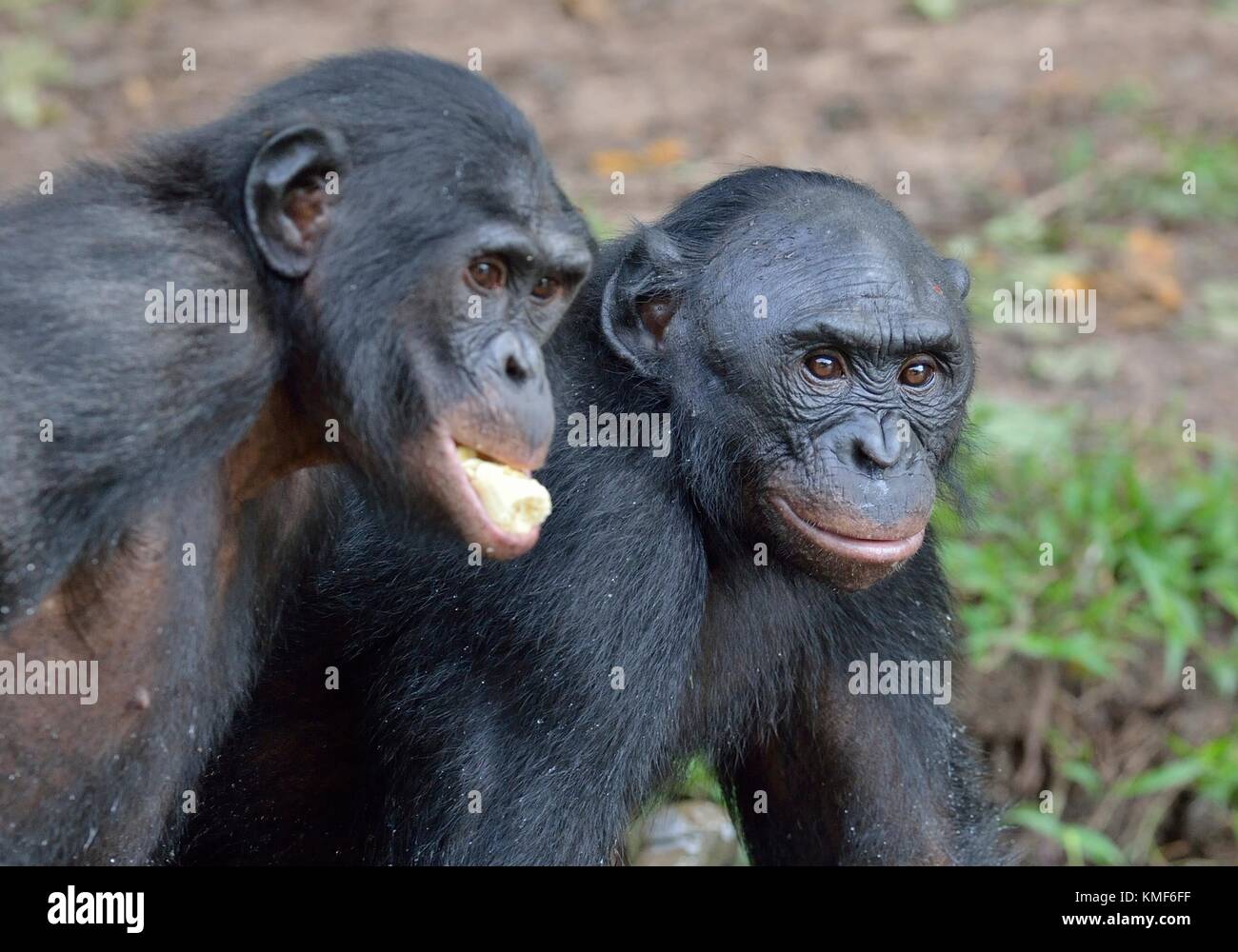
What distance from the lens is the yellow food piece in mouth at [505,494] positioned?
4.84 meters

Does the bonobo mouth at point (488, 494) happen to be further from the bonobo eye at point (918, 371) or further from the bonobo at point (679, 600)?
the bonobo eye at point (918, 371)

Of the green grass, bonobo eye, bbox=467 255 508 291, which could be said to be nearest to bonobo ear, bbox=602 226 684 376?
bonobo eye, bbox=467 255 508 291

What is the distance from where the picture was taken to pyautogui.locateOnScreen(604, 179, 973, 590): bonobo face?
5.70 metres

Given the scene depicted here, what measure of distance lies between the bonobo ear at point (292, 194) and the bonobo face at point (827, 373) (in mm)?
1640

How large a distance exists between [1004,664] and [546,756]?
3.57m

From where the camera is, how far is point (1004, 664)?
28.1 ft

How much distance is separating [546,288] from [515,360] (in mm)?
363

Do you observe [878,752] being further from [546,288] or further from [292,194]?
[292,194]

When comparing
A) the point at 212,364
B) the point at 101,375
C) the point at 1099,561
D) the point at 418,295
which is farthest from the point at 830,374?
the point at 1099,561

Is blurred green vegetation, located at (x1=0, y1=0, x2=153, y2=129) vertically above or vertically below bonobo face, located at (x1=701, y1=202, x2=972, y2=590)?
above

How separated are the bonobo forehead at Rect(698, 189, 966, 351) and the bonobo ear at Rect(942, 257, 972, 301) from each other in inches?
1.5

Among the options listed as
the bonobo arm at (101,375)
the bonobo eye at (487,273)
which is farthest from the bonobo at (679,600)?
the bonobo arm at (101,375)

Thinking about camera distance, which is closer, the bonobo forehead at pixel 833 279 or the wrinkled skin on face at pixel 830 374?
the wrinkled skin on face at pixel 830 374

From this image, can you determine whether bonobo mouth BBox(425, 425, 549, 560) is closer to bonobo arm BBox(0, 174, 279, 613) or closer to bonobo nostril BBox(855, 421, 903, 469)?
bonobo arm BBox(0, 174, 279, 613)
